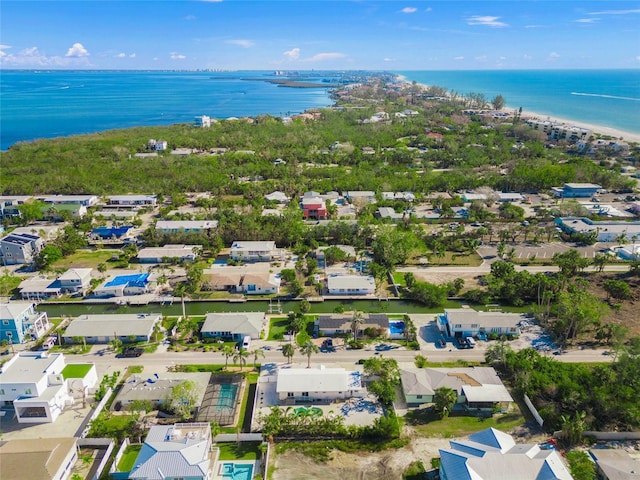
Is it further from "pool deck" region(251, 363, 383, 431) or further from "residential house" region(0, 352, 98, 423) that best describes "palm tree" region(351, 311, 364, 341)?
"residential house" region(0, 352, 98, 423)

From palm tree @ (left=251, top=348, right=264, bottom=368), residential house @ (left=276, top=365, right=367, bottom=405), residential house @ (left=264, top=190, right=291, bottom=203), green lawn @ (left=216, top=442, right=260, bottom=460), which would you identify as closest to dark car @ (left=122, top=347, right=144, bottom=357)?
palm tree @ (left=251, top=348, right=264, bottom=368)

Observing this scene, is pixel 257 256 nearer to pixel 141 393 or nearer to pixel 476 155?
pixel 141 393

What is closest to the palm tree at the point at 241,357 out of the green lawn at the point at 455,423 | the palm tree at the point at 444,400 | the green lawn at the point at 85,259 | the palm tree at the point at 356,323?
the palm tree at the point at 356,323

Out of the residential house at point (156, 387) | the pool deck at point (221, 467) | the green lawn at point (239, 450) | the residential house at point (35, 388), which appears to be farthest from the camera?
the residential house at point (156, 387)

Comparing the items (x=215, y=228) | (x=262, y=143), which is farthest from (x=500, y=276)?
(x=262, y=143)

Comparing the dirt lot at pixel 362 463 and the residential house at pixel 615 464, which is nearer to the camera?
the residential house at pixel 615 464

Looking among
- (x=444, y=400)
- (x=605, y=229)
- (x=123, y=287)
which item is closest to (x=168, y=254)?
(x=123, y=287)

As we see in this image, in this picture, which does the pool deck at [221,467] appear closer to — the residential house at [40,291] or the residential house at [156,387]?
the residential house at [156,387]

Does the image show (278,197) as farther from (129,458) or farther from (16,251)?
(129,458)
